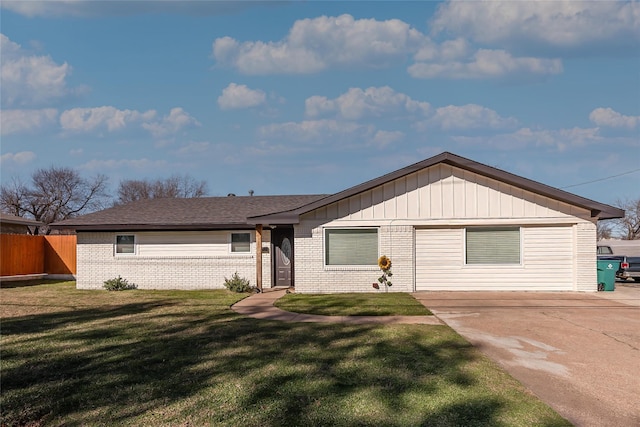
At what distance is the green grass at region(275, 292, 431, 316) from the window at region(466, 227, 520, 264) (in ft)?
9.42

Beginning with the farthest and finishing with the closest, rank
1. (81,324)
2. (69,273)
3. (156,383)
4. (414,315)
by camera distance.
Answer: (69,273)
(414,315)
(81,324)
(156,383)

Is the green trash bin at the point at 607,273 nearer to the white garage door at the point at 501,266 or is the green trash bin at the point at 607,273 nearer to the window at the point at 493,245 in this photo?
the white garage door at the point at 501,266

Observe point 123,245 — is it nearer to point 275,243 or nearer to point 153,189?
point 275,243

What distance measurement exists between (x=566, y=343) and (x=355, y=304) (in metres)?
5.41

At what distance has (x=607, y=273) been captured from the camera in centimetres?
1431

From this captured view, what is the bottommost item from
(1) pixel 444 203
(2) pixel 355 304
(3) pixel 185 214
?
(2) pixel 355 304

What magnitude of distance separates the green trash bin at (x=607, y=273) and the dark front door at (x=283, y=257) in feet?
35.4

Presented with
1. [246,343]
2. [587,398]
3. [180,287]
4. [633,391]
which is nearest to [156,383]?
[246,343]

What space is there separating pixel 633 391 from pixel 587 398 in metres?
0.75

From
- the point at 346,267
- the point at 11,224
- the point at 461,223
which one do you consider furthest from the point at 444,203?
the point at 11,224

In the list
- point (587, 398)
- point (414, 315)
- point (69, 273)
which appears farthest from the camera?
point (69, 273)

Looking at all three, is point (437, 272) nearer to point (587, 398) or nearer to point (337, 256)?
point (337, 256)

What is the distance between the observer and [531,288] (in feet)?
46.5

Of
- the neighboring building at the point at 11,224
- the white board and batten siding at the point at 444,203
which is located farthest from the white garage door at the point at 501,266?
the neighboring building at the point at 11,224
